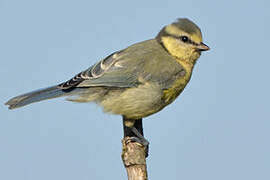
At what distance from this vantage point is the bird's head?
4324 millimetres

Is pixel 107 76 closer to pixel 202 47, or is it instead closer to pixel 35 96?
pixel 35 96

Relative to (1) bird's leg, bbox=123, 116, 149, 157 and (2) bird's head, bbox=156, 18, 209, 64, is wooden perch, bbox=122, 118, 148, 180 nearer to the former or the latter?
(1) bird's leg, bbox=123, 116, 149, 157

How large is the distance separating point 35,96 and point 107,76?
2.37ft

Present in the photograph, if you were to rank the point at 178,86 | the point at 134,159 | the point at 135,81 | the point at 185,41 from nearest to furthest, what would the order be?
the point at 134,159 → the point at 135,81 → the point at 178,86 → the point at 185,41

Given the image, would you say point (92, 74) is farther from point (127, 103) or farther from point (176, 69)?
point (176, 69)

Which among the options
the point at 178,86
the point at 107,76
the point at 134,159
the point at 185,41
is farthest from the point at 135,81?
the point at 134,159

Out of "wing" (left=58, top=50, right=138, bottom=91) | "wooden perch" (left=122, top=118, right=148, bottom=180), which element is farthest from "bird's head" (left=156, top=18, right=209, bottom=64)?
"wooden perch" (left=122, top=118, right=148, bottom=180)

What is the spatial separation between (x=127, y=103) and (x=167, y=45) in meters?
0.81

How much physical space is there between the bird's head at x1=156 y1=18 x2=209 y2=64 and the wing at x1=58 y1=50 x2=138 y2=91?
53 centimetres

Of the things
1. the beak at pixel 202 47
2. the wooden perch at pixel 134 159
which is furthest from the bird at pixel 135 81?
the wooden perch at pixel 134 159

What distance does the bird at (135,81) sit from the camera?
13.4ft

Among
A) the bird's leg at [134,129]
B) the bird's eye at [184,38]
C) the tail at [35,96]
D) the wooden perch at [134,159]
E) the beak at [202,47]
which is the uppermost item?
the bird's eye at [184,38]

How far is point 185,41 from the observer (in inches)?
172

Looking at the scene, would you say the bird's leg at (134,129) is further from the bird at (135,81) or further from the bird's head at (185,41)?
the bird's head at (185,41)
